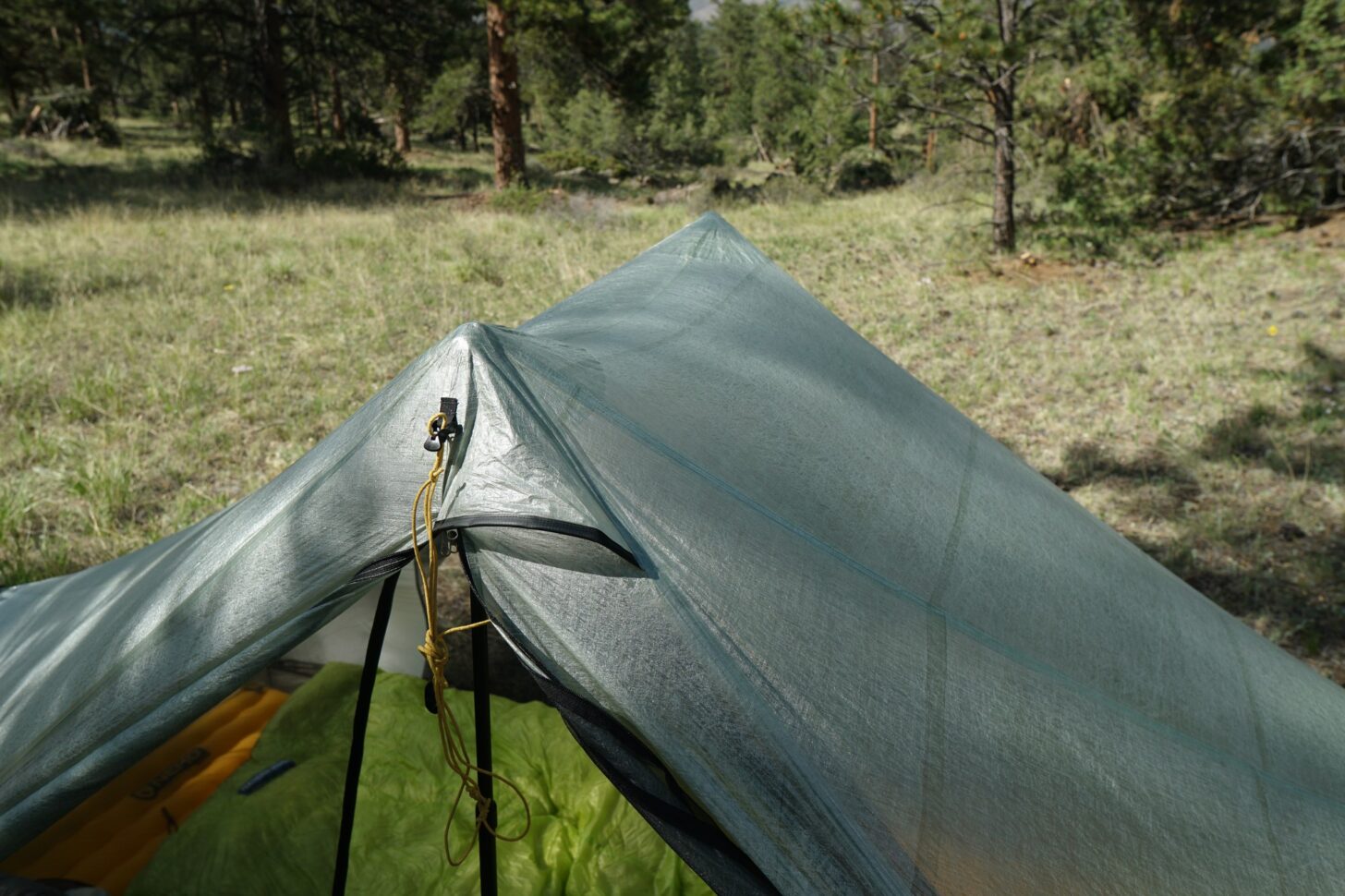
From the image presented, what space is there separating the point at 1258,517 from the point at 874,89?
5.89 m

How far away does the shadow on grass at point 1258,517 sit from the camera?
3.65m

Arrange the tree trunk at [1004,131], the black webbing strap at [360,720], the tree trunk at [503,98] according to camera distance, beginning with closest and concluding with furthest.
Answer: the black webbing strap at [360,720] < the tree trunk at [1004,131] < the tree trunk at [503,98]

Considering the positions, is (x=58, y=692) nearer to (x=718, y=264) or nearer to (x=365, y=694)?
(x=365, y=694)

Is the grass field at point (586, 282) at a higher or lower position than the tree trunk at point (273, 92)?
lower

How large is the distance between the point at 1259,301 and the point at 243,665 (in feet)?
26.5

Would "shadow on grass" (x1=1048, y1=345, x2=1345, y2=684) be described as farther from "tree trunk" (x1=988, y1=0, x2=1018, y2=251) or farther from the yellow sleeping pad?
the yellow sleeping pad

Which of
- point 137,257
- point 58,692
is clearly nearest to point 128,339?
point 137,257

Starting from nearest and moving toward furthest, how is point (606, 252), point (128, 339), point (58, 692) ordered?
1. point (58, 692)
2. point (128, 339)
3. point (606, 252)

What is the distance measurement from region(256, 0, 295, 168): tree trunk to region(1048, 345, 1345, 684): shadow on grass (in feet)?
46.0

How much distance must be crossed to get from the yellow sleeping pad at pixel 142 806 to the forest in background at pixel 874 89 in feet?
23.5

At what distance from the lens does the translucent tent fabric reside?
1.39m

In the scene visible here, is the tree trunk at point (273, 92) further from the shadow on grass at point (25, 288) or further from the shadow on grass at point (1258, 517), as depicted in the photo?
the shadow on grass at point (1258, 517)

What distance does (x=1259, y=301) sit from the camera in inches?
282

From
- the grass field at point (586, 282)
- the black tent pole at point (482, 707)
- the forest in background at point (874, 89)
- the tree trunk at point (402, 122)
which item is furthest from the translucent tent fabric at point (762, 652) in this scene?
the tree trunk at point (402, 122)
